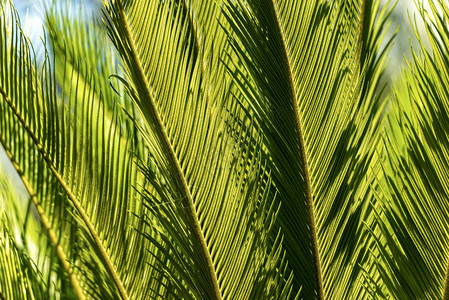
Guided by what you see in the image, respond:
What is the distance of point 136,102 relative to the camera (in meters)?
1.42

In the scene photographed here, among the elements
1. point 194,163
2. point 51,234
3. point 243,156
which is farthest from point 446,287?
point 51,234

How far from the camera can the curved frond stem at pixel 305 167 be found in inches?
59.2

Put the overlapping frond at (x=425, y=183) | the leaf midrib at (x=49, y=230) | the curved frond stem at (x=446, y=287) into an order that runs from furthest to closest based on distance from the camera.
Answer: the leaf midrib at (x=49, y=230) → the curved frond stem at (x=446, y=287) → the overlapping frond at (x=425, y=183)

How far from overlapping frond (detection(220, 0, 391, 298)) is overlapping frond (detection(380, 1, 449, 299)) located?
0.16 m

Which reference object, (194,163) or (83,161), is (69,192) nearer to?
(83,161)

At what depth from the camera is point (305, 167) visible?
1580mm

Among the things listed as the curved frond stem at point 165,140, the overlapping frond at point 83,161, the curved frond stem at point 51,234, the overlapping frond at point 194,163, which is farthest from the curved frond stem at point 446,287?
the curved frond stem at point 51,234

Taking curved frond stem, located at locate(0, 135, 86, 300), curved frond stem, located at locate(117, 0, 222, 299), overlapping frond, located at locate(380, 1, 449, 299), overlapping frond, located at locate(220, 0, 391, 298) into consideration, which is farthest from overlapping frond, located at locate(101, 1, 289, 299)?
curved frond stem, located at locate(0, 135, 86, 300)

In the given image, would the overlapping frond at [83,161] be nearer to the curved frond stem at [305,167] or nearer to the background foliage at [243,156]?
the background foliage at [243,156]

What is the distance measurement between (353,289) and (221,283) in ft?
1.56

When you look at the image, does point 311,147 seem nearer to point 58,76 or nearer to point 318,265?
point 318,265

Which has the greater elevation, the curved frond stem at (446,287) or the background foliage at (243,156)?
the background foliage at (243,156)

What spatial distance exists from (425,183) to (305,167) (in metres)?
0.36

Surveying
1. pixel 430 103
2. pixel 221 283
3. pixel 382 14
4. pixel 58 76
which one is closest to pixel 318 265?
pixel 221 283
